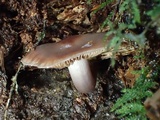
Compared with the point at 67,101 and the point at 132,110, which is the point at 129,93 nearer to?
the point at 132,110

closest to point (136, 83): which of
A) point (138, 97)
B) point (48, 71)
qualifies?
point (138, 97)

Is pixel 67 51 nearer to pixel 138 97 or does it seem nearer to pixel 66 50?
pixel 66 50

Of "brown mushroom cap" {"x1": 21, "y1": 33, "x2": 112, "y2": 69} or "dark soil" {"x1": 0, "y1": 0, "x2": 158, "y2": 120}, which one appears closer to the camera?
"brown mushroom cap" {"x1": 21, "y1": 33, "x2": 112, "y2": 69}

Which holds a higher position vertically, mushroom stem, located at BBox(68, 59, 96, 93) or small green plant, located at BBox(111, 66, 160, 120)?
mushroom stem, located at BBox(68, 59, 96, 93)

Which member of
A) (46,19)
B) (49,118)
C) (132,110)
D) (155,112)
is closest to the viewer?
(155,112)

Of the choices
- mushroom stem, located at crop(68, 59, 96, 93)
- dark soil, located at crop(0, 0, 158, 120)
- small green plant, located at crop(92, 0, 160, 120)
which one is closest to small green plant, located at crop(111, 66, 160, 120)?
small green plant, located at crop(92, 0, 160, 120)

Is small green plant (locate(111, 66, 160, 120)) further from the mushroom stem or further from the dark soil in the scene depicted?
the mushroom stem

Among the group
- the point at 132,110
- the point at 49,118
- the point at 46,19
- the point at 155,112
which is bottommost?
the point at 155,112

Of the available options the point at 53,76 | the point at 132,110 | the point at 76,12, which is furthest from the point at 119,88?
the point at 76,12
